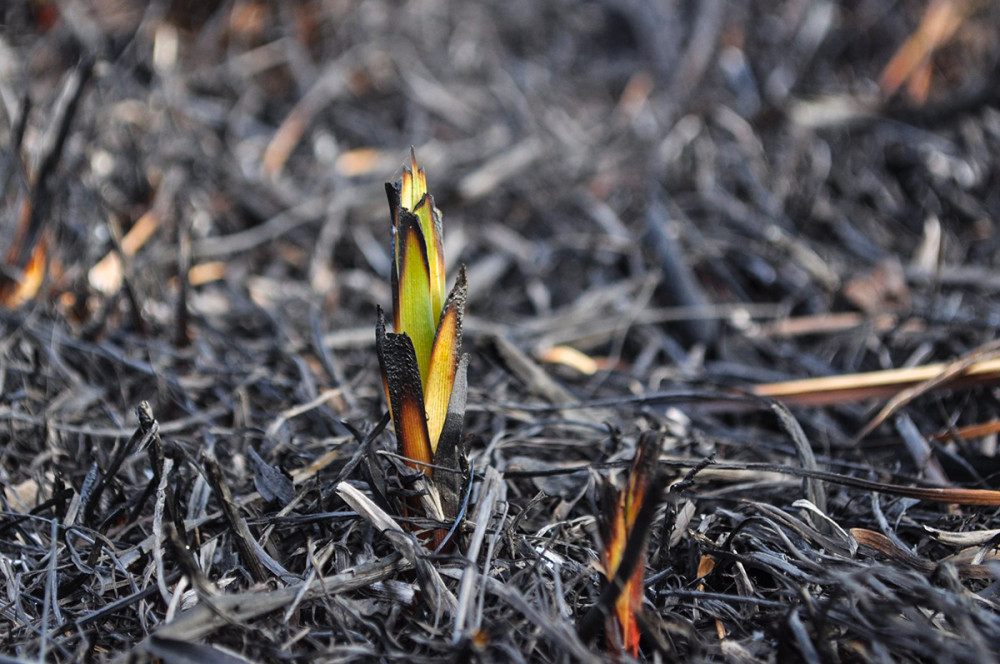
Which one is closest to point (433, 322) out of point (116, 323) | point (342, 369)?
point (342, 369)

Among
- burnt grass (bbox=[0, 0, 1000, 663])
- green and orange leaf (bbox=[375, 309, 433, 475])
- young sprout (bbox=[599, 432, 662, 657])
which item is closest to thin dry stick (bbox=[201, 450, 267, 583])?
Answer: burnt grass (bbox=[0, 0, 1000, 663])

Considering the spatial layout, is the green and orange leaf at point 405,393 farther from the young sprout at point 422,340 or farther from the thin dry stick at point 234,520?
the thin dry stick at point 234,520

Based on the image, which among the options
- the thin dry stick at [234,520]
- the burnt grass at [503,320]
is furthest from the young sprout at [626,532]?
the thin dry stick at [234,520]

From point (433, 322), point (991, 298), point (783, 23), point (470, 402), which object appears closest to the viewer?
point (433, 322)

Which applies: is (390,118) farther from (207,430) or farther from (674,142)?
(207,430)

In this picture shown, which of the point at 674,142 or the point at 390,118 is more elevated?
the point at 390,118

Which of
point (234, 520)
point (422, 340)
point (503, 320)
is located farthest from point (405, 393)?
point (503, 320)
